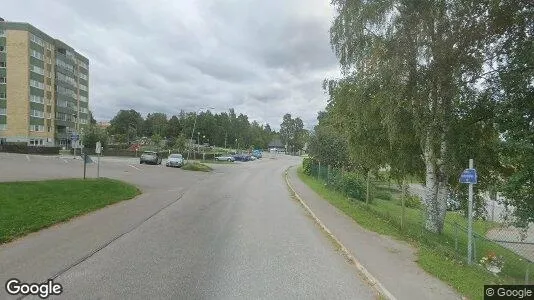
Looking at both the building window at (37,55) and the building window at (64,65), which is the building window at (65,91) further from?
the building window at (37,55)

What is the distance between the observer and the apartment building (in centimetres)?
7806

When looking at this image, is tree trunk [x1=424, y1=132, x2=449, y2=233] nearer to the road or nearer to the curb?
the road

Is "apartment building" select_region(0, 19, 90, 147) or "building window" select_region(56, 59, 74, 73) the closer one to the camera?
"apartment building" select_region(0, 19, 90, 147)

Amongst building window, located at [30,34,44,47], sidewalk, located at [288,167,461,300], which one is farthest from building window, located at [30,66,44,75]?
sidewalk, located at [288,167,461,300]

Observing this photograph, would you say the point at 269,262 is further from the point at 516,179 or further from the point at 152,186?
the point at 152,186

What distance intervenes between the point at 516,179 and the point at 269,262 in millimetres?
6971

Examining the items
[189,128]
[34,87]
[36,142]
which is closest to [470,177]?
[34,87]

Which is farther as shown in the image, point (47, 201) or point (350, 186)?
point (350, 186)

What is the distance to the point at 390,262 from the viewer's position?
9164 mm

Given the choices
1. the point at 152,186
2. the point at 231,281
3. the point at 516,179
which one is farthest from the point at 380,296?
the point at 152,186

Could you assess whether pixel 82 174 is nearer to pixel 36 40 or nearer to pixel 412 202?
pixel 412 202

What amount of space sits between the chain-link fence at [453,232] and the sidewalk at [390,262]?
1.01 m

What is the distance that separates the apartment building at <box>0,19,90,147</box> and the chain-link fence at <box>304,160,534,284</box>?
57395 millimetres

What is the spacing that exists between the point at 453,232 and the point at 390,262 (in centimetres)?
1301
